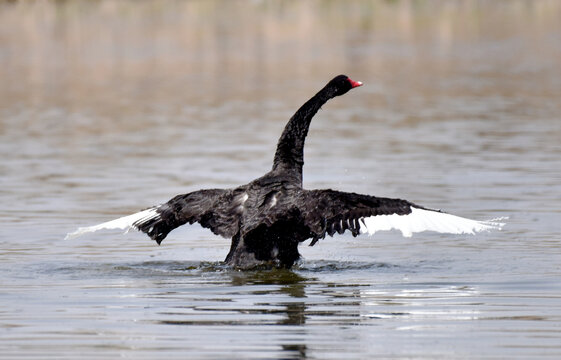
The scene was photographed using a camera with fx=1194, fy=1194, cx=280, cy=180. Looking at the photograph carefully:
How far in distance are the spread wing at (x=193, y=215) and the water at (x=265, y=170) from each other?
38cm

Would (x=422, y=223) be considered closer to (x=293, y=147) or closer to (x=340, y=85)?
(x=293, y=147)

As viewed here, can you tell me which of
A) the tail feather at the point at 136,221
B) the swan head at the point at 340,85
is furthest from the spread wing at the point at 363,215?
the swan head at the point at 340,85

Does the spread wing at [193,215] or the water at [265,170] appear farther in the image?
the spread wing at [193,215]

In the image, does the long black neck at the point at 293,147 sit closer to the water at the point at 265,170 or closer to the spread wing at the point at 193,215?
the spread wing at the point at 193,215

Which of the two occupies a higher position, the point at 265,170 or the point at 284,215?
the point at 265,170

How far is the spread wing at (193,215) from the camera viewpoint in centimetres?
1039

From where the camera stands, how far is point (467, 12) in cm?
4675

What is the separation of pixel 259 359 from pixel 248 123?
1516 cm

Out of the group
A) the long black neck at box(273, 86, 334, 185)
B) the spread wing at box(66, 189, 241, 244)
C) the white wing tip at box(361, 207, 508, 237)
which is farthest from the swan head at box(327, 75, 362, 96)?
the white wing tip at box(361, 207, 508, 237)

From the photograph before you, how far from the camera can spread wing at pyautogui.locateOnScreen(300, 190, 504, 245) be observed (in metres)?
9.64

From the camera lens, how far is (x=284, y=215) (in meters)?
10.1

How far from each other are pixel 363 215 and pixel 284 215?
0.69 metres

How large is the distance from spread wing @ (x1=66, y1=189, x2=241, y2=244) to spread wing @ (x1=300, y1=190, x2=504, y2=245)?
72 cm

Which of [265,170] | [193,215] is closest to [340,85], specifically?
[193,215]
